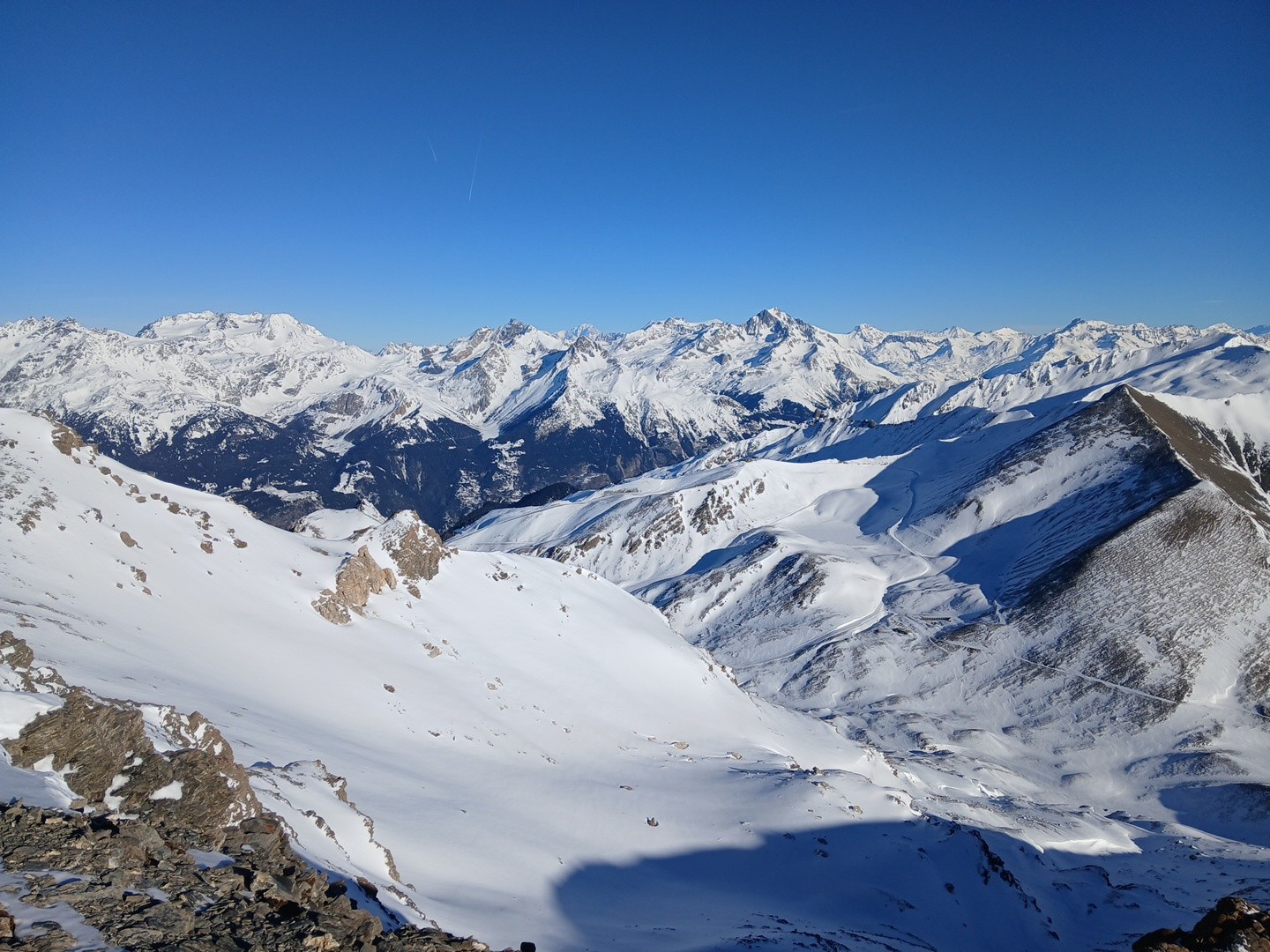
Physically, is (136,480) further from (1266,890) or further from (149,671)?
(1266,890)

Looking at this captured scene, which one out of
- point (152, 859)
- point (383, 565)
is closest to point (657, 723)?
point (383, 565)

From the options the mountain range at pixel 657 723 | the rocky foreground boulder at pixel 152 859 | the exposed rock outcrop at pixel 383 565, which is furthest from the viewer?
the exposed rock outcrop at pixel 383 565

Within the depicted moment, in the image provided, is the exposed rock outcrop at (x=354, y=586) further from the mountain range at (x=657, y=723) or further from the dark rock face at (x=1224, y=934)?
the dark rock face at (x=1224, y=934)

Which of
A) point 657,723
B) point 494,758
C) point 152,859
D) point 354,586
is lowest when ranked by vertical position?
point 657,723

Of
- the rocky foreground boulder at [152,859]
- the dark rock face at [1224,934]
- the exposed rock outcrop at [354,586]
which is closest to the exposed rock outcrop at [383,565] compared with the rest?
the exposed rock outcrop at [354,586]

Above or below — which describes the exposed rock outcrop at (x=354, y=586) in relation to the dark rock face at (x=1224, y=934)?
above

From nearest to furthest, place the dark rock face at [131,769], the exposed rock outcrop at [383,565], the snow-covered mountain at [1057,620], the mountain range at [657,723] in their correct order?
the dark rock face at [131,769], the mountain range at [657,723], the exposed rock outcrop at [383,565], the snow-covered mountain at [1057,620]

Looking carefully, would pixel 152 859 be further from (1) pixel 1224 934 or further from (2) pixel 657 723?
(2) pixel 657 723

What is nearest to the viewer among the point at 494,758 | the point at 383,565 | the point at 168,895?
the point at 168,895

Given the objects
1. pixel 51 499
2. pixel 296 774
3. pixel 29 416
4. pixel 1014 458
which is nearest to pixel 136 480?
pixel 29 416
